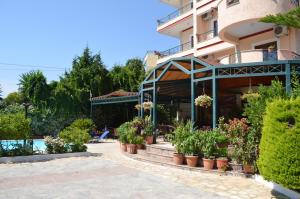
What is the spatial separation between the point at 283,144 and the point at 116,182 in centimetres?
486

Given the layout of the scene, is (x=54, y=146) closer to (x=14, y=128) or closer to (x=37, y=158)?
(x=37, y=158)

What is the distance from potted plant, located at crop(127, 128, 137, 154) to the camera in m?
15.4

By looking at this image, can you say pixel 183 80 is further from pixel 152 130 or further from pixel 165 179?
pixel 165 179

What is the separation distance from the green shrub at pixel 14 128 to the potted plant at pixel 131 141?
4.59 meters

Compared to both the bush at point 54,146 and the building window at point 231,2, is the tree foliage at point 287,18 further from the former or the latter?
the bush at point 54,146

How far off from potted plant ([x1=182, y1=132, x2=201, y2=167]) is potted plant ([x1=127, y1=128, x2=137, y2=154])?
13.2 ft

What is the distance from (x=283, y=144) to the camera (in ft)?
23.0

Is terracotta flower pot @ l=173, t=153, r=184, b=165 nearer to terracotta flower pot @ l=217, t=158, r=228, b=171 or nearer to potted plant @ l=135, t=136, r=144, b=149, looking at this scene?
terracotta flower pot @ l=217, t=158, r=228, b=171

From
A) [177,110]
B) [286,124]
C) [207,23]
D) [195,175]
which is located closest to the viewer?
[286,124]

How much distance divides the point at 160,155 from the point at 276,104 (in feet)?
22.4

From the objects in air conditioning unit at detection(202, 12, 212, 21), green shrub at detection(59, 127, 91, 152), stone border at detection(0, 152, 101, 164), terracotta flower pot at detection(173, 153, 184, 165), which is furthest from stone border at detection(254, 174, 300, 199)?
air conditioning unit at detection(202, 12, 212, 21)

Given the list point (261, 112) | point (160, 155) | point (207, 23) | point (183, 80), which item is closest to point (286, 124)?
point (261, 112)

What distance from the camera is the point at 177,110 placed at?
26.7 m

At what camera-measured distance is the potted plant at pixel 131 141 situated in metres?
15.4
